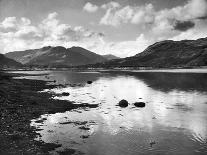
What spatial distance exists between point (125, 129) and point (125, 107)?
756 inches

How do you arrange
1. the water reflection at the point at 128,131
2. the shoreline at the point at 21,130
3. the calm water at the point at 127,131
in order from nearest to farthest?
the shoreline at the point at 21,130 → the calm water at the point at 127,131 → the water reflection at the point at 128,131

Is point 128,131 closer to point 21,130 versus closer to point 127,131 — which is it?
point 127,131

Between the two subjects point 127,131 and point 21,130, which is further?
point 127,131

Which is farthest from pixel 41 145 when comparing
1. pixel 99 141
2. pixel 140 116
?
pixel 140 116

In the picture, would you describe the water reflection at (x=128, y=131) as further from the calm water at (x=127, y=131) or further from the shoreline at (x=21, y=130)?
the shoreline at (x=21, y=130)

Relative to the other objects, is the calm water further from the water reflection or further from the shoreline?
the shoreline

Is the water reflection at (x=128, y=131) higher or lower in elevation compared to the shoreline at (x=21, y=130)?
lower

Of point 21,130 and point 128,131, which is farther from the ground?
point 21,130

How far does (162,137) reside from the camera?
31.8m

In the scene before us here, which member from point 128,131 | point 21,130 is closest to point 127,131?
point 128,131

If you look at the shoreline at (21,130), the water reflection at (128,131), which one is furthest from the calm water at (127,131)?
the shoreline at (21,130)

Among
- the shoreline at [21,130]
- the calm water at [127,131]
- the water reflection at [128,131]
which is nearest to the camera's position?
the shoreline at [21,130]

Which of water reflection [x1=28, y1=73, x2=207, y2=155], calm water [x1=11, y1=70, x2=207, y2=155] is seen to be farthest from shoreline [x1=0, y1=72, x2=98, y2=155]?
water reflection [x1=28, y1=73, x2=207, y2=155]

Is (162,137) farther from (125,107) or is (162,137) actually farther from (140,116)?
(125,107)
